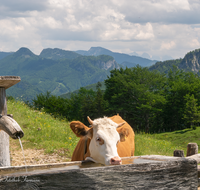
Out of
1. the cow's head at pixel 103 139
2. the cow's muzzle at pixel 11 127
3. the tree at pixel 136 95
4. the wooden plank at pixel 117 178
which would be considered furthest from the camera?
the tree at pixel 136 95

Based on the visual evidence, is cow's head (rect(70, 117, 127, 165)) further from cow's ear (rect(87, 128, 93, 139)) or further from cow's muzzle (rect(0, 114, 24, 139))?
cow's muzzle (rect(0, 114, 24, 139))

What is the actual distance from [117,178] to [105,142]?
1.33 metres

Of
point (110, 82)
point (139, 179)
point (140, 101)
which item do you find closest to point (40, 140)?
point (139, 179)

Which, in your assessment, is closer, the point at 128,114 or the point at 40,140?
the point at 40,140

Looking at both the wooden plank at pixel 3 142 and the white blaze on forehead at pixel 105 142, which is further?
the white blaze on forehead at pixel 105 142

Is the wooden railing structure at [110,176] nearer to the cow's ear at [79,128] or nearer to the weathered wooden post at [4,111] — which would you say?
the weathered wooden post at [4,111]

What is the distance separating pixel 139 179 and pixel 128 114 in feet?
156

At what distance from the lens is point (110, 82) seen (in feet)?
164

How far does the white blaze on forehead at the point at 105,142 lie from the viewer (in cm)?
389

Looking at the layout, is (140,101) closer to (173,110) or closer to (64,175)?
(173,110)

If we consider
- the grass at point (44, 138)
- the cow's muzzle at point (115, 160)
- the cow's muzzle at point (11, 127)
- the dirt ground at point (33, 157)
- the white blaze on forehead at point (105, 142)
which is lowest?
the dirt ground at point (33, 157)

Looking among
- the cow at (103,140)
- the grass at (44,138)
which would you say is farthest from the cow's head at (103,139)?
the grass at (44,138)

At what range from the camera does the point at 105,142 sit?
13.2ft

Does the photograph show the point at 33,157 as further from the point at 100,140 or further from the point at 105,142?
the point at 105,142
